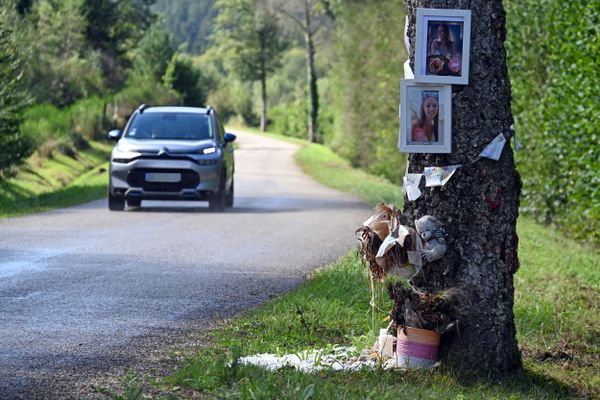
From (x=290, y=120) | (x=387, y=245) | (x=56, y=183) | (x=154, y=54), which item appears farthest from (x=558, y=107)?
(x=290, y=120)

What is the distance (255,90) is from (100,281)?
390ft

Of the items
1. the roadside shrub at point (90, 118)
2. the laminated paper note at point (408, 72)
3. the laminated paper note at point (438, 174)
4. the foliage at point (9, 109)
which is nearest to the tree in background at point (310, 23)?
the roadside shrub at point (90, 118)

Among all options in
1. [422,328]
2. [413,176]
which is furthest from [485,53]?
[422,328]

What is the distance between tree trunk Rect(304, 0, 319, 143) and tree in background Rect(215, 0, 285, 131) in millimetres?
16653

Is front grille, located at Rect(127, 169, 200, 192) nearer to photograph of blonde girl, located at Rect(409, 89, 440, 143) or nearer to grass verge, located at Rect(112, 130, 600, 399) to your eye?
grass verge, located at Rect(112, 130, 600, 399)

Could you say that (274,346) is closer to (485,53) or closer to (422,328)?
(422,328)

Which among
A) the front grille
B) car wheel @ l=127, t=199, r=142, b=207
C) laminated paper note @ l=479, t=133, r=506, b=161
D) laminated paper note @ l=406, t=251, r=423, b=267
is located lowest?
car wheel @ l=127, t=199, r=142, b=207

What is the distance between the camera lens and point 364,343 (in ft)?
25.5

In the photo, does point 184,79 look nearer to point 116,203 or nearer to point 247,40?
point 247,40

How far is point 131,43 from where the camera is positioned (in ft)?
260

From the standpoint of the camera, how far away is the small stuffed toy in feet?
23.3

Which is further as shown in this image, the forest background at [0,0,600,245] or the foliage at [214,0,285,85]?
the foliage at [214,0,285,85]

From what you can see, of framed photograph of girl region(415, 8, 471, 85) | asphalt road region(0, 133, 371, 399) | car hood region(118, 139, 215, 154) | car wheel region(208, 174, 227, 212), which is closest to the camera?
framed photograph of girl region(415, 8, 471, 85)

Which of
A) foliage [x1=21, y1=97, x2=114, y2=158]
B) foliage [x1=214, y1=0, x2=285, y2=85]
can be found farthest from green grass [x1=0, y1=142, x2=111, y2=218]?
foliage [x1=214, y1=0, x2=285, y2=85]
